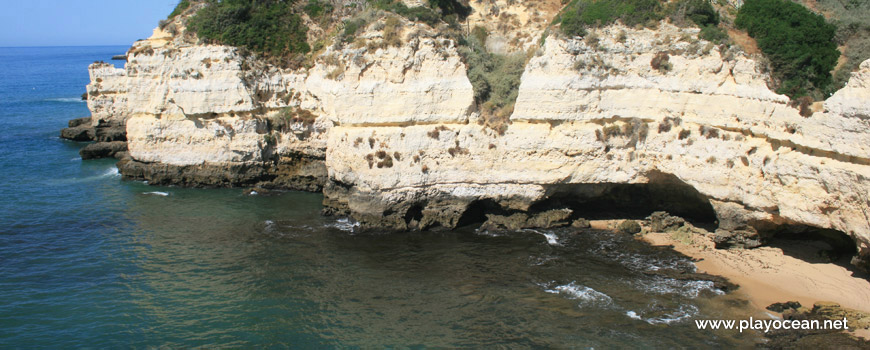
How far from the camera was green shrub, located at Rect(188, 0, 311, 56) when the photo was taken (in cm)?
3102

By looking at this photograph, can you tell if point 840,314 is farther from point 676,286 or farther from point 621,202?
point 621,202

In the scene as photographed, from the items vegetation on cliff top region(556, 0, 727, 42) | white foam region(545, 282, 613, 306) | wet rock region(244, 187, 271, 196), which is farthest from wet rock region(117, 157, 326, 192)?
white foam region(545, 282, 613, 306)

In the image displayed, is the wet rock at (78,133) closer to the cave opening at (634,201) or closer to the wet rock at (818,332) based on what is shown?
the cave opening at (634,201)

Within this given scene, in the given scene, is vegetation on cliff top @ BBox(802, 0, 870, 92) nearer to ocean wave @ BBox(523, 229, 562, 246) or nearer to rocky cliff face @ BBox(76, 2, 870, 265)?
rocky cliff face @ BBox(76, 2, 870, 265)

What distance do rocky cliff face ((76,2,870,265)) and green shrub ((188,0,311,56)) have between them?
1714 millimetres

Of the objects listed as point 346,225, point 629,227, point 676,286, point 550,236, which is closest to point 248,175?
point 346,225

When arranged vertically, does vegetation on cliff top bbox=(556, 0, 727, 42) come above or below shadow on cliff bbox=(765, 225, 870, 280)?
above

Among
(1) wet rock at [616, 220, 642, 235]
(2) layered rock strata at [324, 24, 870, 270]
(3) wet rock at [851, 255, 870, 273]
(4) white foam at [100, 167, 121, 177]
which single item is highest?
(2) layered rock strata at [324, 24, 870, 270]

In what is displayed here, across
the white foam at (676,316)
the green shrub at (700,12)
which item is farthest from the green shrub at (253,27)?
the white foam at (676,316)

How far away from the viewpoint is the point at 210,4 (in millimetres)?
32719

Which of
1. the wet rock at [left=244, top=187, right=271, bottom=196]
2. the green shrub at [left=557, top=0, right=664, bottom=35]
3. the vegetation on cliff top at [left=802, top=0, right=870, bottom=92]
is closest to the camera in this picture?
the vegetation on cliff top at [left=802, top=0, right=870, bottom=92]

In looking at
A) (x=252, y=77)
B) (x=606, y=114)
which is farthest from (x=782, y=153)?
(x=252, y=77)

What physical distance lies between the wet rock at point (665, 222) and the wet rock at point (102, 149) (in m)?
34.6

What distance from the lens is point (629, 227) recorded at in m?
22.9
